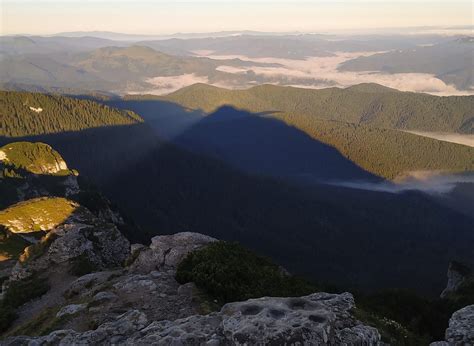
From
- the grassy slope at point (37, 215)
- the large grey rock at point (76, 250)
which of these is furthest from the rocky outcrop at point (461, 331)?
the grassy slope at point (37, 215)

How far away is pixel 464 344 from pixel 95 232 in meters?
47.0

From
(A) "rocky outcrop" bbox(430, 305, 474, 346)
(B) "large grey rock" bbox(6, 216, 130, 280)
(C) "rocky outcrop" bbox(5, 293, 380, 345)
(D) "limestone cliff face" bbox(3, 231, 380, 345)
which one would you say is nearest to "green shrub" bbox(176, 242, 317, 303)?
(D) "limestone cliff face" bbox(3, 231, 380, 345)

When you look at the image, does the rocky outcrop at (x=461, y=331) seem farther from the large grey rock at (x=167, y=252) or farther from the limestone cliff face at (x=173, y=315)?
the large grey rock at (x=167, y=252)

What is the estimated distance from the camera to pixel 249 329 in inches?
658

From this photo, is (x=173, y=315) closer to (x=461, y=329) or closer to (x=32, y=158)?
(x=461, y=329)

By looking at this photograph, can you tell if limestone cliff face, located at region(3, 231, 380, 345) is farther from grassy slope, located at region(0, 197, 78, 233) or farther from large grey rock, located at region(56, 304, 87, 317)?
grassy slope, located at region(0, 197, 78, 233)

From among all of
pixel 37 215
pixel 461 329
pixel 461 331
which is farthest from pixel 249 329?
pixel 37 215

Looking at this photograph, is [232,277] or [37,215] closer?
[232,277]

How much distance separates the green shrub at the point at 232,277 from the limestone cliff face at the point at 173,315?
41.6 inches

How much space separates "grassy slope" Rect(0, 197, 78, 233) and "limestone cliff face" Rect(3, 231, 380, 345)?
119 ft

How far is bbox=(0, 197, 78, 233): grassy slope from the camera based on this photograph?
256 feet

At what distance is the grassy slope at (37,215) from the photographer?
3068 inches

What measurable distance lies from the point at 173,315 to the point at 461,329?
1598 cm

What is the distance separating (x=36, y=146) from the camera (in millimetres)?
155500
